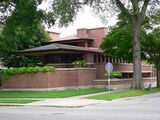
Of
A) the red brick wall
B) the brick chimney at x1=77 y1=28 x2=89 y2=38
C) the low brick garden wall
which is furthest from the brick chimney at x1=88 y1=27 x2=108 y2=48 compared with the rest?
the red brick wall

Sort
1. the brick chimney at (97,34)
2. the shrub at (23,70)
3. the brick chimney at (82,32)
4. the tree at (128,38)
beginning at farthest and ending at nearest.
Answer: the brick chimney at (82,32), the brick chimney at (97,34), the tree at (128,38), the shrub at (23,70)

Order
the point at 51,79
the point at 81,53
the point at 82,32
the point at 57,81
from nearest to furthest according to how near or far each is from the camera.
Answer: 1. the point at 51,79
2. the point at 57,81
3. the point at 81,53
4. the point at 82,32

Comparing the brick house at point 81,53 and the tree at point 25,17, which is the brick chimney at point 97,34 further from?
the tree at point 25,17

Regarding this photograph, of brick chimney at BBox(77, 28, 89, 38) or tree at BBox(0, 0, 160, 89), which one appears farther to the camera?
brick chimney at BBox(77, 28, 89, 38)

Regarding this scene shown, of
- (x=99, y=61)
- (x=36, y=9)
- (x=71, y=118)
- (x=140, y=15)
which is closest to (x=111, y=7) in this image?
(x=140, y=15)

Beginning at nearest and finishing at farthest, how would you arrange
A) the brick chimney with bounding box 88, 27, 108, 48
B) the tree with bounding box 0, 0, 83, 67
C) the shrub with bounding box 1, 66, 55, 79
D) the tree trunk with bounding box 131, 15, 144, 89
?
the tree with bounding box 0, 0, 83, 67, the shrub with bounding box 1, 66, 55, 79, the tree trunk with bounding box 131, 15, 144, 89, the brick chimney with bounding box 88, 27, 108, 48

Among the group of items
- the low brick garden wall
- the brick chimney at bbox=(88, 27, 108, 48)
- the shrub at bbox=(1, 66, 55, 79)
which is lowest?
the low brick garden wall

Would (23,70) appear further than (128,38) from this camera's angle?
No

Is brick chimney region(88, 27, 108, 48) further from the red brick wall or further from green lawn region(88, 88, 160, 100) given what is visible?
green lawn region(88, 88, 160, 100)

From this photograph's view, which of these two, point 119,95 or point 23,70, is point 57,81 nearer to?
point 23,70

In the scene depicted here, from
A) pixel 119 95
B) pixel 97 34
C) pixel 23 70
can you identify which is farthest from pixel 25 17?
pixel 97 34

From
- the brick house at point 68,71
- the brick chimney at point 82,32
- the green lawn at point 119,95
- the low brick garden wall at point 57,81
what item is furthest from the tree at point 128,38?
the brick chimney at point 82,32

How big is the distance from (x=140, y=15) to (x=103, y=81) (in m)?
8.40

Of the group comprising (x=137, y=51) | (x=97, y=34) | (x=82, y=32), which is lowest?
(x=137, y=51)
